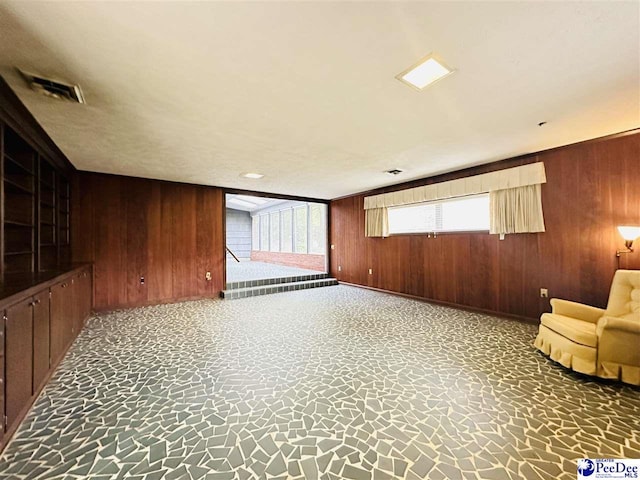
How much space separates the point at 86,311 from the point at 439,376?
4940 millimetres

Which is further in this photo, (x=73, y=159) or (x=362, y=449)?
(x=73, y=159)

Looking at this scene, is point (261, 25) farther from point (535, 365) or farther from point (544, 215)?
point (544, 215)

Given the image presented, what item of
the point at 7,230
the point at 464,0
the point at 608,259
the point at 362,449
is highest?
the point at 464,0

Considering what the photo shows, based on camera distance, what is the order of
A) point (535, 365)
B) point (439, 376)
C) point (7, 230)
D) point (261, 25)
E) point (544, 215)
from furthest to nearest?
point (544, 215) → point (7, 230) → point (535, 365) → point (439, 376) → point (261, 25)

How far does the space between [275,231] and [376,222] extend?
20.3 ft

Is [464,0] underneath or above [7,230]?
above

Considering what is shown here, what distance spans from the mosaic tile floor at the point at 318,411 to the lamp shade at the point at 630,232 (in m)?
1.49

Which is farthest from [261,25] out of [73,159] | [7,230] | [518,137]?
[73,159]

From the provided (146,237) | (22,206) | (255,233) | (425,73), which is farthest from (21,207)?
(255,233)

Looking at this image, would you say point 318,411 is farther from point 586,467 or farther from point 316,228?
point 316,228

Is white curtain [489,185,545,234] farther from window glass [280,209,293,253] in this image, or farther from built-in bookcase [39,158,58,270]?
window glass [280,209,293,253]

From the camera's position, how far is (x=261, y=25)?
1479 millimetres

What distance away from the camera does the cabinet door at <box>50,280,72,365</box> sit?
→ 2406mm

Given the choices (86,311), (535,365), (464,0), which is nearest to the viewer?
(464,0)
